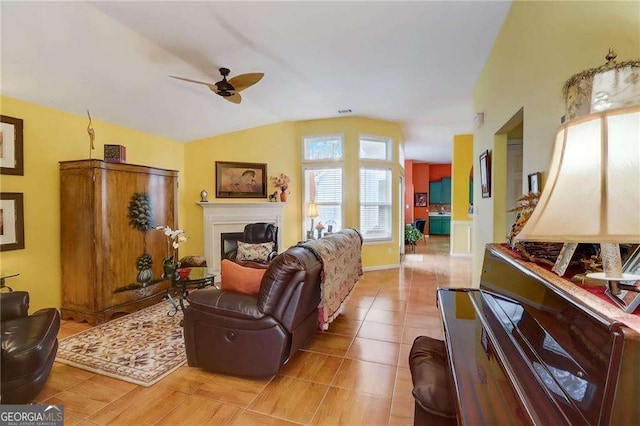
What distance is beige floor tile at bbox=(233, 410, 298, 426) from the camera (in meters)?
1.80

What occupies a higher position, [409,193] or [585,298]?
[409,193]

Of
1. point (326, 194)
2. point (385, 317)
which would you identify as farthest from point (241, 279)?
point (326, 194)

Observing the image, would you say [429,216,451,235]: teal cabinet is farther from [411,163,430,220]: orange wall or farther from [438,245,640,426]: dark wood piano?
[438,245,640,426]: dark wood piano

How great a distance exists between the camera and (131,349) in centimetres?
268

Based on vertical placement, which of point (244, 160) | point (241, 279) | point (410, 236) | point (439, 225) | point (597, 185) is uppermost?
point (244, 160)

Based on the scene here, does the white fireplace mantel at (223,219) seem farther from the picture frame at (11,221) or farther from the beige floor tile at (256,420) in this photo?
the beige floor tile at (256,420)

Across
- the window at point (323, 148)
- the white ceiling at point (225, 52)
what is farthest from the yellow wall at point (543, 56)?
the window at point (323, 148)

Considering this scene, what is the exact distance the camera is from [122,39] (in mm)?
2707

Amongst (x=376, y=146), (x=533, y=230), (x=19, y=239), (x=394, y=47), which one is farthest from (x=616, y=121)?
(x=376, y=146)

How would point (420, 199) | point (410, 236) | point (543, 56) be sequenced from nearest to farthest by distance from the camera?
point (543, 56)
point (410, 236)
point (420, 199)

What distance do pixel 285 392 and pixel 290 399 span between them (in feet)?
0.29

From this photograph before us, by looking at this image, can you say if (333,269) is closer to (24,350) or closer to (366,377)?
(366,377)

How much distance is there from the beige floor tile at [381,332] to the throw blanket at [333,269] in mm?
385

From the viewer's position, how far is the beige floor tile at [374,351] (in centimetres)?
255
